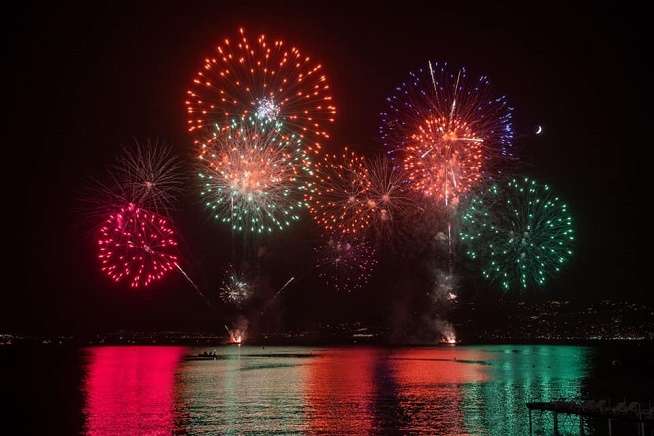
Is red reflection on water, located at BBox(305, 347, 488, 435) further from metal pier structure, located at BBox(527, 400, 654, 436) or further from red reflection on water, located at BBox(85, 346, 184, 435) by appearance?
red reflection on water, located at BBox(85, 346, 184, 435)

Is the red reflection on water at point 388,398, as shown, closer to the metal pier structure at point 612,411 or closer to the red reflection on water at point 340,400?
the red reflection on water at point 340,400

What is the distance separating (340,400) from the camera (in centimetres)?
5631

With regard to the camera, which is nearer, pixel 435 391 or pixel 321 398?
pixel 321 398

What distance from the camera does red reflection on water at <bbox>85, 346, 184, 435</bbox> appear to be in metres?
43.6

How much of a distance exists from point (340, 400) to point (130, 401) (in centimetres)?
1450

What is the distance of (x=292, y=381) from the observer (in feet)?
238

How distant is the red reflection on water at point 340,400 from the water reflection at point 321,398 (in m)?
0.06

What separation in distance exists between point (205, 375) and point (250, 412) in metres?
32.8

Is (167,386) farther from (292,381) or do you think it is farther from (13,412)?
(13,412)

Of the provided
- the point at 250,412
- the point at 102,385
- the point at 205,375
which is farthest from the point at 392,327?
the point at 250,412

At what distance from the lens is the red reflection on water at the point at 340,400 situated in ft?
144

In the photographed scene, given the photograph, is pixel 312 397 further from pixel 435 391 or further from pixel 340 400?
pixel 435 391

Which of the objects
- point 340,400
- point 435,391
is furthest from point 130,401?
point 435,391

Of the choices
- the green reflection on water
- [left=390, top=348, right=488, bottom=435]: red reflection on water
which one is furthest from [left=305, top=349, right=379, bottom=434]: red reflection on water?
the green reflection on water
